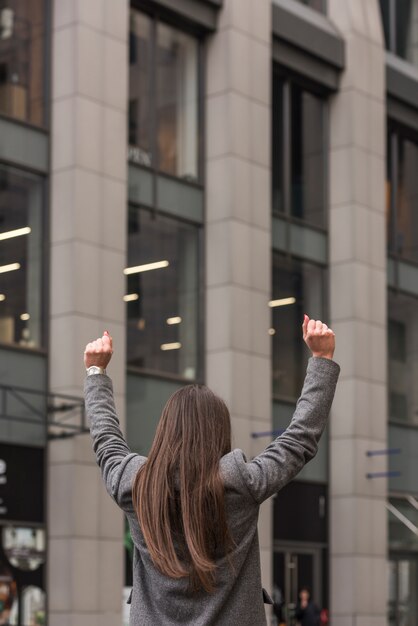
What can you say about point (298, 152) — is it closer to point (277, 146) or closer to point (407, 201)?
point (277, 146)

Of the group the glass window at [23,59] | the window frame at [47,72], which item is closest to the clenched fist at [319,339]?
the glass window at [23,59]

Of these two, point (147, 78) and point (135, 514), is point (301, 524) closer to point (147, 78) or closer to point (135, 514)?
point (147, 78)

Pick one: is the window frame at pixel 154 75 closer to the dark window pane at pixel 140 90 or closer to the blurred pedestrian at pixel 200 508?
the dark window pane at pixel 140 90

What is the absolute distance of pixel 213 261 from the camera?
87.0 feet

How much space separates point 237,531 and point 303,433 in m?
0.31

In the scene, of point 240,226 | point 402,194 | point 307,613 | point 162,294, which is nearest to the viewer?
point 162,294

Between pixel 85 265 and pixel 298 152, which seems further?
pixel 298 152

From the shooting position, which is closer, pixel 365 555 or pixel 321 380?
pixel 321 380

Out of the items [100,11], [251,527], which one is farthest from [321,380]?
[100,11]

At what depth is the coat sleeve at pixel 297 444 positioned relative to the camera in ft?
11.1

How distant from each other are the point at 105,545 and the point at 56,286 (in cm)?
449

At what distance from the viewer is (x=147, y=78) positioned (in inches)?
1024

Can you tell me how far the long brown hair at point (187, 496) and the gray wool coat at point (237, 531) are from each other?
0.14ft

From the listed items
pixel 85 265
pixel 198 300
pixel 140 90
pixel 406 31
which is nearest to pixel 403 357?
pixel 198 300
